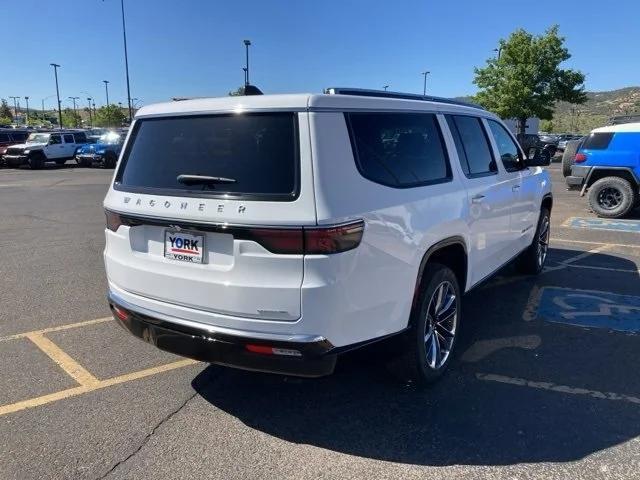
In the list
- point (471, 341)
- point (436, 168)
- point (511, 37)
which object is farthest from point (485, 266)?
point (511, 37)

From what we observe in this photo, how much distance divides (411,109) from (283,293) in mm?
1619

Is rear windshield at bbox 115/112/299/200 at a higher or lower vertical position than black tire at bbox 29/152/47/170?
higher

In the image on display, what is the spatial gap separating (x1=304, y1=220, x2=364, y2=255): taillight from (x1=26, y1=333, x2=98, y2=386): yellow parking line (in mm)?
2104

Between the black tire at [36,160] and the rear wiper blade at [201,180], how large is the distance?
2818cm

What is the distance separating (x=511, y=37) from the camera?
35938 millimetres

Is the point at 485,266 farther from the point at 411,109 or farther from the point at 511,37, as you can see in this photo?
the point at 511,37

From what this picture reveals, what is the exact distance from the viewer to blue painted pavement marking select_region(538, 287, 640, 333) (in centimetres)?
483

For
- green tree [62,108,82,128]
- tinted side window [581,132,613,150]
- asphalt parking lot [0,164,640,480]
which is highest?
tinted side window [581,132,613,150]

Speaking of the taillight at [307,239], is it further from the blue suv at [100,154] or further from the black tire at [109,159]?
the black tire at [109,159]

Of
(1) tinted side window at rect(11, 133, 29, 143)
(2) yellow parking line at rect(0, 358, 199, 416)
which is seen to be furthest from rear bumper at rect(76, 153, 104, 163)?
(2) yellow parking line at rect(0, 358, 199, 416)

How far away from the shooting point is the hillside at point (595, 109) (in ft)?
269

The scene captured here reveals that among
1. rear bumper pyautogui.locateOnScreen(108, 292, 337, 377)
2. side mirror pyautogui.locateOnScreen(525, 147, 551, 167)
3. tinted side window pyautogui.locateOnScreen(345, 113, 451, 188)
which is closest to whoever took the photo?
rear bumper pyautogui.locateOnScreen(108, 292, 337, 377)

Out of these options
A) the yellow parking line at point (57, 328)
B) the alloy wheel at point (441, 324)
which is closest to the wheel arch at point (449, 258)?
the alloy wheel at point (441, 324)

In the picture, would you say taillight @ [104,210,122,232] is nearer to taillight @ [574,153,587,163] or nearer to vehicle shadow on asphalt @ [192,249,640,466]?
vehicle shadow on asphalt @ [192,249,640,466]
